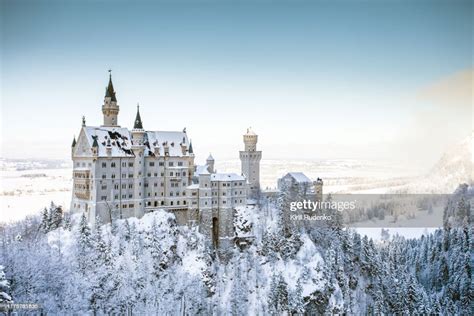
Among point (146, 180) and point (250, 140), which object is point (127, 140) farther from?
point (250, 140)

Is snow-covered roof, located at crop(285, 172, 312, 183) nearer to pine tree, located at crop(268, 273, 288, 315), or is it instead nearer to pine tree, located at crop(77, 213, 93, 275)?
pine tree, located at crop(268, 273, 288, 315)

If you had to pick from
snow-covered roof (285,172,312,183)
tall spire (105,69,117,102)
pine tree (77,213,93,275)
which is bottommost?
pine tree (77,213,93,275)

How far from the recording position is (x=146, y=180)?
5428 cm

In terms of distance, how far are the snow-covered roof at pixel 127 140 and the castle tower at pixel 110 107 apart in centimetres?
168

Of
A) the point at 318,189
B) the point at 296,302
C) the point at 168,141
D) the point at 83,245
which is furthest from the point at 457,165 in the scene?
the point at 83,245

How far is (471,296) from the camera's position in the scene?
59531mm

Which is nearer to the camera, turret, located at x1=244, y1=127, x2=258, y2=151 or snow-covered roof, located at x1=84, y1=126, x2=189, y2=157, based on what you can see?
snow-covered roof, located at x1=84, y1=126, x2=189, y2=157

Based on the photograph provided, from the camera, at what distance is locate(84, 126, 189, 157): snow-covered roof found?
51906mm

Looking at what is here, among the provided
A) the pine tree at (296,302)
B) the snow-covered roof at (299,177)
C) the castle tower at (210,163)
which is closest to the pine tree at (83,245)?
the castle tower at (210,163)

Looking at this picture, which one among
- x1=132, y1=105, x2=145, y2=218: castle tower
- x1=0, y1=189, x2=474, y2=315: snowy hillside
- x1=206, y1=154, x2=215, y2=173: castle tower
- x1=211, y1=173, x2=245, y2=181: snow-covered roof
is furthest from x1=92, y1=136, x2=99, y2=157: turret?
x1=206, y1=154, x2=215, y2=173: castle tower

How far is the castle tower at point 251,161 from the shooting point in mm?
62938

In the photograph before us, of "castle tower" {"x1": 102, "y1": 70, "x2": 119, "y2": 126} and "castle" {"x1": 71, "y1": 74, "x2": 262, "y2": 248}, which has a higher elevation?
"castle tower" {"x1": 102, "y1": 70, "x2": 119, "y2": 126}

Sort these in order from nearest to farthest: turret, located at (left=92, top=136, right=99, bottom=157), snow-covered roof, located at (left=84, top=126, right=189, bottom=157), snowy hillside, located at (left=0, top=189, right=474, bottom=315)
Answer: snowy hillside, located at (left=0, top=189, right=474, bottom=315), turret, located at (left=92, top=136, right=99, bottom=157), snow-covered roof, located at (left=84, top=126, right=189, bottom=157)

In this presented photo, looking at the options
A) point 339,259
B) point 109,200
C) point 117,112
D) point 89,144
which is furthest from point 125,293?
point 339,259
